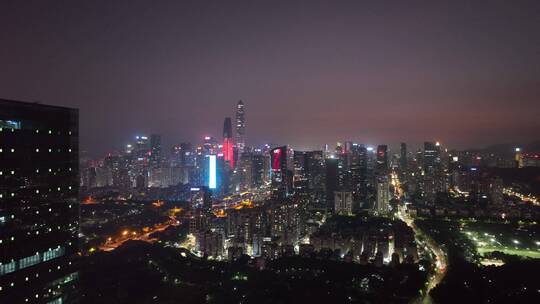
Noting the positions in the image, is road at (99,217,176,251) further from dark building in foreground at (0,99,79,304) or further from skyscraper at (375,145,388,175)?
skyscraper at (375,145,388,175)

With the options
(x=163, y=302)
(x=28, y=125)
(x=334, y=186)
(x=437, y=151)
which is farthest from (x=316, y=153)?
(x=28, y=125)

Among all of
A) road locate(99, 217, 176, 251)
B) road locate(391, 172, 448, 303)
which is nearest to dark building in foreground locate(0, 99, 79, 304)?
road locate(99, 217, 176, 251)

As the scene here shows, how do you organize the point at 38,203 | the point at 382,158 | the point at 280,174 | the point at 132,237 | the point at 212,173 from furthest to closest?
the point at 382,158, the point at 212,173, the point at 280,174, the point at 132,237, the point at 38,203

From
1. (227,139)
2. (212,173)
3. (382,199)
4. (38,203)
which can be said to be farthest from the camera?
(227,139)


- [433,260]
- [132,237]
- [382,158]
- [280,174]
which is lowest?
[433,260]

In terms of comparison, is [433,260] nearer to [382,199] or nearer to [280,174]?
[382,199]

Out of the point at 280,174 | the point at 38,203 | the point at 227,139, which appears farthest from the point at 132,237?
the point at 227,139

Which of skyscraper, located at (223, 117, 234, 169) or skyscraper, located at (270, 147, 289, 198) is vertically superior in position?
skyscraper, located at (223, 117, 234, 169)

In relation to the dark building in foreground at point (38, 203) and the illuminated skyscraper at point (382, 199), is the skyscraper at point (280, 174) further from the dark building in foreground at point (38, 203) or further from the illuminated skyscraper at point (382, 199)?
the dark building in foreground at point (38, 203)
